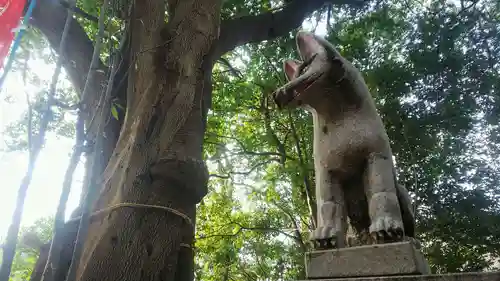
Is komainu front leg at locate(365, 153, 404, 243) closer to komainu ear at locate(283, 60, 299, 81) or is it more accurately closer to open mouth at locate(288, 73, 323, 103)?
open mouth at locate(288, 73, 323, 103)

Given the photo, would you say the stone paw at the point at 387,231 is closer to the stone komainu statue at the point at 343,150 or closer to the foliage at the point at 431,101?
the stone komainu statue at the point at 343,150

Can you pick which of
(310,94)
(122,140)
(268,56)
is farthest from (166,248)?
(268,56)

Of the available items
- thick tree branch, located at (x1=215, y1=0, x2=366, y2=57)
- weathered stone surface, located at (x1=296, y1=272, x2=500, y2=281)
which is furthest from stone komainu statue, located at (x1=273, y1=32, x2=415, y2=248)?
thick tree branch, located at (x1=215, y1=0, x2=366, y2=57)

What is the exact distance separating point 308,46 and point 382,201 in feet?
4.04

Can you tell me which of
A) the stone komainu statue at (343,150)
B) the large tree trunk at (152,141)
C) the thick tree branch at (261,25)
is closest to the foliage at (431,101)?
the thick tree branch at (261,25)

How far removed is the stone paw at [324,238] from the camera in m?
2.38

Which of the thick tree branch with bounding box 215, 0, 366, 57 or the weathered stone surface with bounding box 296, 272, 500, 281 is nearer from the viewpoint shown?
the weathered stone surface with bounding box 296, 272, 500, 281

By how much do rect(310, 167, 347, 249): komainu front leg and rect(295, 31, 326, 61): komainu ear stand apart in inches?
33.5

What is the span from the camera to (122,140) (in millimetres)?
3088

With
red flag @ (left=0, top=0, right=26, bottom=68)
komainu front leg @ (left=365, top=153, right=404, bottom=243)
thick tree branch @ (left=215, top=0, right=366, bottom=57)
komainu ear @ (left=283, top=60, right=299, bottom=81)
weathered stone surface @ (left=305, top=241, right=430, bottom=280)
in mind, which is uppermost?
thick tree branch @ (left=215, top=0, right=366, bottom=57)

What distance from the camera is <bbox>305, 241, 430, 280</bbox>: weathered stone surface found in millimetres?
2066

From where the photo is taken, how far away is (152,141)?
9.66ft

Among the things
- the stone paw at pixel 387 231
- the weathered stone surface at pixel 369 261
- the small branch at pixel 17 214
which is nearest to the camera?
the small branch at pixel 17 214

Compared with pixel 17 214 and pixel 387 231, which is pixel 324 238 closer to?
pixel 387 231
